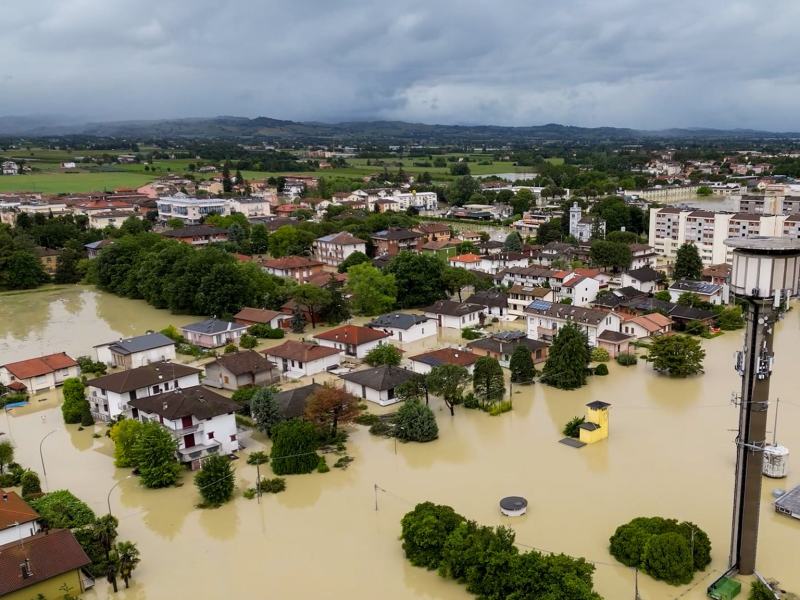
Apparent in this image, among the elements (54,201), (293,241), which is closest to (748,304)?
(293,241)

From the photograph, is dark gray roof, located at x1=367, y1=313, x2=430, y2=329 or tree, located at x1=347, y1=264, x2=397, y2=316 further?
tree, located at x1=347, y1=264, x2=397, y2=316

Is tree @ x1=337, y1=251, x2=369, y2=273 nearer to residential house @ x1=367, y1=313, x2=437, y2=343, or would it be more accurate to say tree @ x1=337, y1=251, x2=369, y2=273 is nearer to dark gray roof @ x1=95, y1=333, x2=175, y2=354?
residential house @ x1=367, y1=313, x2=437, y2=343

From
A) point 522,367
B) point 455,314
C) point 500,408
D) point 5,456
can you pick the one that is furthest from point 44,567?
point 455,314

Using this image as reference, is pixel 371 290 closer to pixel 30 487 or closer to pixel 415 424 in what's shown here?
pixel 415 424

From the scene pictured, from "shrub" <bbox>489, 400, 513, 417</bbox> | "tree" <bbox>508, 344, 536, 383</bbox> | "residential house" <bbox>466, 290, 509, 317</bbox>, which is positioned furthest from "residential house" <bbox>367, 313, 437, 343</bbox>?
"shrub" <bbox>489, 400, 513, 417</bbox>

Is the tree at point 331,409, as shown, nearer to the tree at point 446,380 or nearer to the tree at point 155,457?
the tree at point 446,380

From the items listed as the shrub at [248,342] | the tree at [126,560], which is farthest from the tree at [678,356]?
the tree at [126,560]
